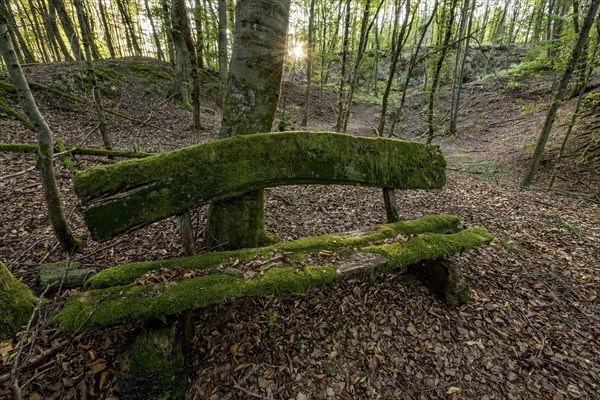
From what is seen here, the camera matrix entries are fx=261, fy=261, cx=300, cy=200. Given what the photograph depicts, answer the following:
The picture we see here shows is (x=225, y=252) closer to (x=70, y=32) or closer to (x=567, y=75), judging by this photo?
(x=70, y=32)

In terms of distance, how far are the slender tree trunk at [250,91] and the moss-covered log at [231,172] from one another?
0.37 metres

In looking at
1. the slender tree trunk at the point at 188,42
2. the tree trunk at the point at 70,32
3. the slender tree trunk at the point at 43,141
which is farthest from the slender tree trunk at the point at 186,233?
the slender tree trunk at the point at 188,42

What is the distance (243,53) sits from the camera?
3031 millimetres

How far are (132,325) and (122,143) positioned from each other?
7357mm

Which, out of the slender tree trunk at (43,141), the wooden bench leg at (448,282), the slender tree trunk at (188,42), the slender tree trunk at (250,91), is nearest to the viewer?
the slender tree trunk at (43,141)

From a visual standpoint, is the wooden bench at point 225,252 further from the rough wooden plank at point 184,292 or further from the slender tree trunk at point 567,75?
the slender tree trunk at point 567,75

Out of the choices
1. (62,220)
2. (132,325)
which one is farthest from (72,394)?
(62,220)

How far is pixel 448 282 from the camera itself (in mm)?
3490

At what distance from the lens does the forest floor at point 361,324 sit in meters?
2.52

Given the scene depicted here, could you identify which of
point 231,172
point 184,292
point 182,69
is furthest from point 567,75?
point 182,69

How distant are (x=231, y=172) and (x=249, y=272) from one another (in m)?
1.14

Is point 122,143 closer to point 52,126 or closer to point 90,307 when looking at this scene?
point 52,126

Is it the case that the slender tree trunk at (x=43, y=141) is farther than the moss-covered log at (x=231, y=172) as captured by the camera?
Yes

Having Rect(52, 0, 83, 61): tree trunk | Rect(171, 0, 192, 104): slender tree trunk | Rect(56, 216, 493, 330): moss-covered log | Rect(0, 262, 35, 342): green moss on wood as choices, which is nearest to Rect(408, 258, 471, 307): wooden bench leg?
Rect(56, 216, 493, 330): moss-covered log
